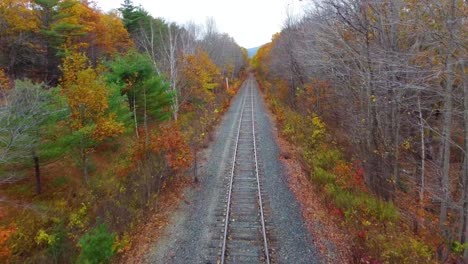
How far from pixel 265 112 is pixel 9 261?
22377 millimetres

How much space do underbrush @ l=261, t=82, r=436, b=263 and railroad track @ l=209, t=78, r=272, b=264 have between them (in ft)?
8.19

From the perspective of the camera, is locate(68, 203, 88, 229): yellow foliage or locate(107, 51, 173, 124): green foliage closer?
locate(68, 203, 88, 229): yellow foliage

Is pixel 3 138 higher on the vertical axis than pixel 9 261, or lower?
higher

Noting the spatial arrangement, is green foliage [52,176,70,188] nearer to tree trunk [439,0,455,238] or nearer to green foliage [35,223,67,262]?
green foliage [35,223,67,262]

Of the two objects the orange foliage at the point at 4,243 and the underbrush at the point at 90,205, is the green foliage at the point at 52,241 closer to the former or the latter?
the underbrush at the point at 90,205

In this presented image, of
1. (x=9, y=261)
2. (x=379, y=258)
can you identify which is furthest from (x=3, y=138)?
(x=379, y=258)

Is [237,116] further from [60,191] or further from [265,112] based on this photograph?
[60,191]

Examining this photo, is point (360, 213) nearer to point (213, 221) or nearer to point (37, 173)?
point (213, 221)

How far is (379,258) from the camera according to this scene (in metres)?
6.93

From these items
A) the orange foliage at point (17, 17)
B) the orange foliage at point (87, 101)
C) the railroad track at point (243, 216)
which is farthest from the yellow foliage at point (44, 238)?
the orange foliage at point (17, 17)

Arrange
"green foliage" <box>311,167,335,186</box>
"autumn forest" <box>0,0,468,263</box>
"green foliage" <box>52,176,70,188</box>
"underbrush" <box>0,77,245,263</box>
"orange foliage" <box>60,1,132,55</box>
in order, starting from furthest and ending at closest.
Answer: "orange foliage" <box>60,1,132,55</box> < "green foliage" <box>311,167,335,186</box> < "green foliage" <box>52,176,70,188</box> < "underbrush" <box>0,77,245,263</box> < "autumn forest" <box>0,0,468,263</box>

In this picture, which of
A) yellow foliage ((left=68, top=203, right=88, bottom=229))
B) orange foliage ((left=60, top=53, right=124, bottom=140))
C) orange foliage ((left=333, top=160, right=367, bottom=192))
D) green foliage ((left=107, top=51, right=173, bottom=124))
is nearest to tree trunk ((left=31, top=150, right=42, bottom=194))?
orange foliage ((left=60, top=53, right=124, bottom=140))

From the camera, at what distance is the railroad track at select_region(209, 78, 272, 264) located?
7074mm

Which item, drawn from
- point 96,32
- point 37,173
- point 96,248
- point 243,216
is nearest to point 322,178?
point 243,216
